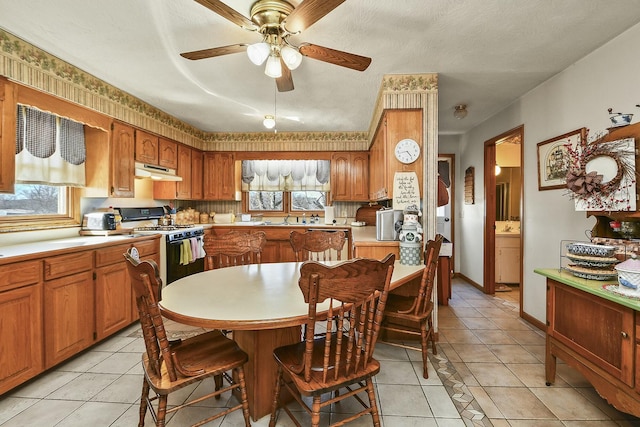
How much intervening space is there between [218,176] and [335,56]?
3870 mm

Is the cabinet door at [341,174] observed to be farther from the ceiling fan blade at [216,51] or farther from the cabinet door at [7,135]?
the cabinet door at [7,135]

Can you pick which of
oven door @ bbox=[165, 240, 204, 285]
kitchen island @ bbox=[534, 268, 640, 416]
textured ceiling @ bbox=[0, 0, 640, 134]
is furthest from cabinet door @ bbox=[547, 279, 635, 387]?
oven door @ bbox=[165, 240, 204, 285]

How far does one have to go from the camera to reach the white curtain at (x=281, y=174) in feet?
18.2

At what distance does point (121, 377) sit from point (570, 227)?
385 centimetres

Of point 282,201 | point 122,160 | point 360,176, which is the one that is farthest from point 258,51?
point 282,201

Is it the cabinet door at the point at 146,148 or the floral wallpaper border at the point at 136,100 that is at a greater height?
the floral wallpaper border at the point at 136,100

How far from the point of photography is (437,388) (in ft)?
6.77

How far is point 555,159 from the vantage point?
2.88 metres

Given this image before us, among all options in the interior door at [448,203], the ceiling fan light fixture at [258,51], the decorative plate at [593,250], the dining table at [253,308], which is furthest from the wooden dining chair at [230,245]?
the interior door at [448,203]

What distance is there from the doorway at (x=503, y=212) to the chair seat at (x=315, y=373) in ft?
9.59

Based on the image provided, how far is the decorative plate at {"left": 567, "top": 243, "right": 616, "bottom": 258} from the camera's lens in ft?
5.87

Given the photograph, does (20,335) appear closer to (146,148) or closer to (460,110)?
(146,148)

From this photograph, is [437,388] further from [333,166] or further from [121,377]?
[333,166]

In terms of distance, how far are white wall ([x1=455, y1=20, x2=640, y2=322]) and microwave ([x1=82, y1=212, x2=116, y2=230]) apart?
439 cm
